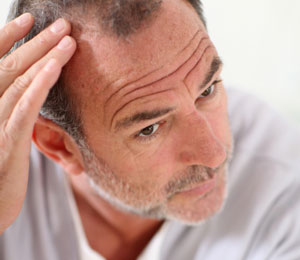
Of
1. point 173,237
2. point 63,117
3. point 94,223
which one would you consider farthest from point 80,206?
point 63,117

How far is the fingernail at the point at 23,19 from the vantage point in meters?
0.81

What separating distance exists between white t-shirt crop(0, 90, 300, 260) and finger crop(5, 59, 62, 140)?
0.40 m

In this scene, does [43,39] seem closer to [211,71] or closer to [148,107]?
[148,107]

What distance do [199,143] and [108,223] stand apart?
1.71 ft

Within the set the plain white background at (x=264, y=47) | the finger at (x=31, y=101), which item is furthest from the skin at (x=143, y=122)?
the plain white background at (x=264, y=47)

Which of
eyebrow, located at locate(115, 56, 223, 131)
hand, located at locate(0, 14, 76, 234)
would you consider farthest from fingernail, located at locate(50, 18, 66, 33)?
eyebrow, located at locate(115, 56, 223, 131)

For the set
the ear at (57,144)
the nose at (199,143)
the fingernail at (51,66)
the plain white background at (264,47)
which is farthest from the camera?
the plain white background at (264,47)

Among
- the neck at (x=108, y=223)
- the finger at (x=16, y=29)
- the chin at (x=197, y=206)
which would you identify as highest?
the finger at (x=16, y=29)

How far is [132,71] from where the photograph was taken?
2.54 feet

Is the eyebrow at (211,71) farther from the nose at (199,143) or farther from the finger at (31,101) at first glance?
the finger at (31,101)

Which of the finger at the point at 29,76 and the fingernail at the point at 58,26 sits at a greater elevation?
the fingernail at the point at 58,26

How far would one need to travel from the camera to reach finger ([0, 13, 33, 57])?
81 centimetres

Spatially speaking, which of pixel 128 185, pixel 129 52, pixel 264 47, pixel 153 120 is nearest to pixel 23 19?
pixel 129 52

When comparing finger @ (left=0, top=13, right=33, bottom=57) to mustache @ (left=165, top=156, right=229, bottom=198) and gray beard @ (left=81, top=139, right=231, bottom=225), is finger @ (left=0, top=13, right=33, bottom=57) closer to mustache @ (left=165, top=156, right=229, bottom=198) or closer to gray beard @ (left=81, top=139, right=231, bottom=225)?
gray beard @ (left=81, top=139, right=231, bottom=225)
